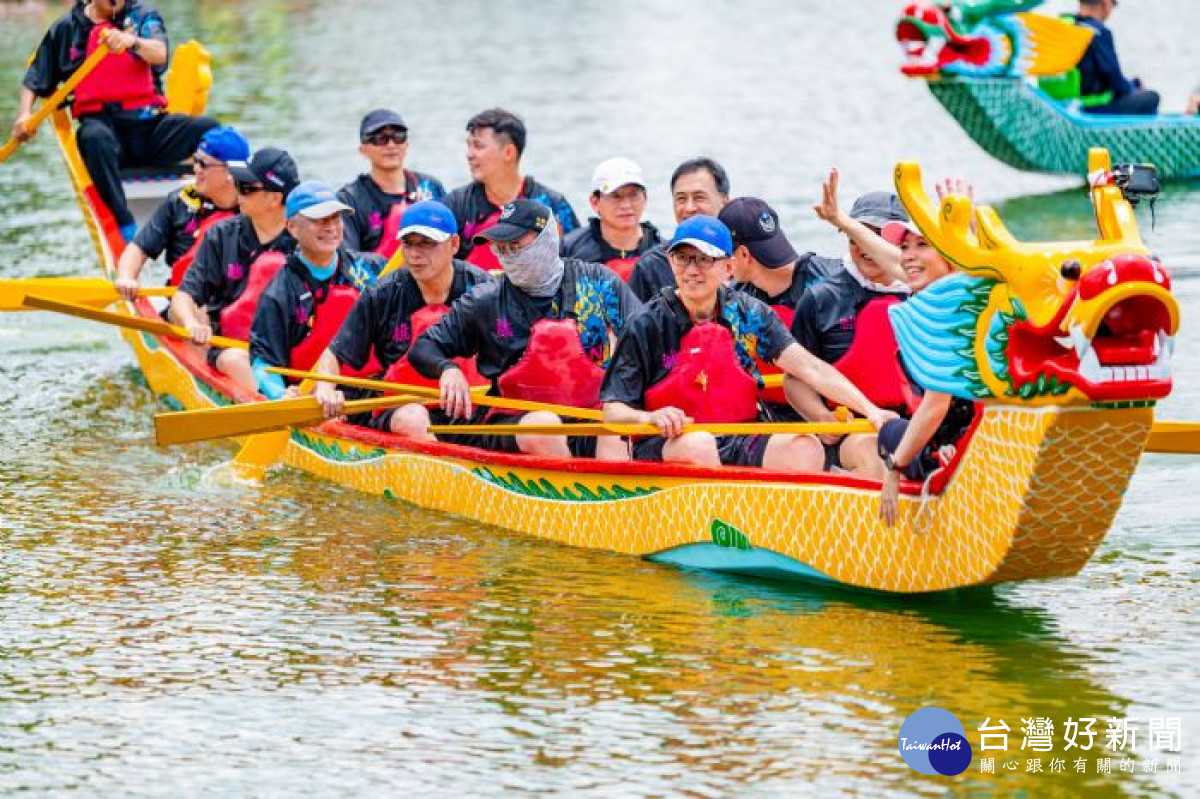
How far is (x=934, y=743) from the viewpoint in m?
6.19

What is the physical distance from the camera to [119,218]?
12891mm

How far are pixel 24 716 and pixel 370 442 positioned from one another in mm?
2799

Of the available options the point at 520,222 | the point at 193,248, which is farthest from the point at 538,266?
the point at 193,248

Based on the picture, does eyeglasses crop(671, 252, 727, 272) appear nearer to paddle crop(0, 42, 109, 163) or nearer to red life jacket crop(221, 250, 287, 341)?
red life jacket crop(221, 250, 287, 341)

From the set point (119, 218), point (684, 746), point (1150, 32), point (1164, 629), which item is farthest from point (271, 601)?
point (1150, 32)

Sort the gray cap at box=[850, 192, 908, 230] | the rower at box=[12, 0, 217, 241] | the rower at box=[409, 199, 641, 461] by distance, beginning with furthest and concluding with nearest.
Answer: the rower at box=[12, 0, 217, 241]
the rower at box=[409, 199, 641, 461]
the gray cap at box=[850, 192, 908, 230]

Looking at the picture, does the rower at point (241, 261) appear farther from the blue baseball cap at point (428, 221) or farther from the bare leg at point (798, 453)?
the bare leg at point (798, 453)

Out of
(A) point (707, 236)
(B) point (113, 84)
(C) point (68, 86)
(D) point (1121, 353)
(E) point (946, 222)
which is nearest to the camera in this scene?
(D) point (1121, 353)

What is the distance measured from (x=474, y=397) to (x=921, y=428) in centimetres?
232

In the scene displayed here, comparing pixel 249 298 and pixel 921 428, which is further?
pixel 249 298

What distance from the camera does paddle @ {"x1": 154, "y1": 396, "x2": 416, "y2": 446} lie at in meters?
8.84

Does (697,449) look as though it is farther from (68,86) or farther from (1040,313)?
(68,86)

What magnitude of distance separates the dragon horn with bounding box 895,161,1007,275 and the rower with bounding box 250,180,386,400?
3403 mm

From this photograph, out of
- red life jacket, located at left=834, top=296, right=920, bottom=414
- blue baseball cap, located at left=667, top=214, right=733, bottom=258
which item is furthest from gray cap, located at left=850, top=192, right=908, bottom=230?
blue baseball cap, located at left=667, top=214, right=733, bottom=258
